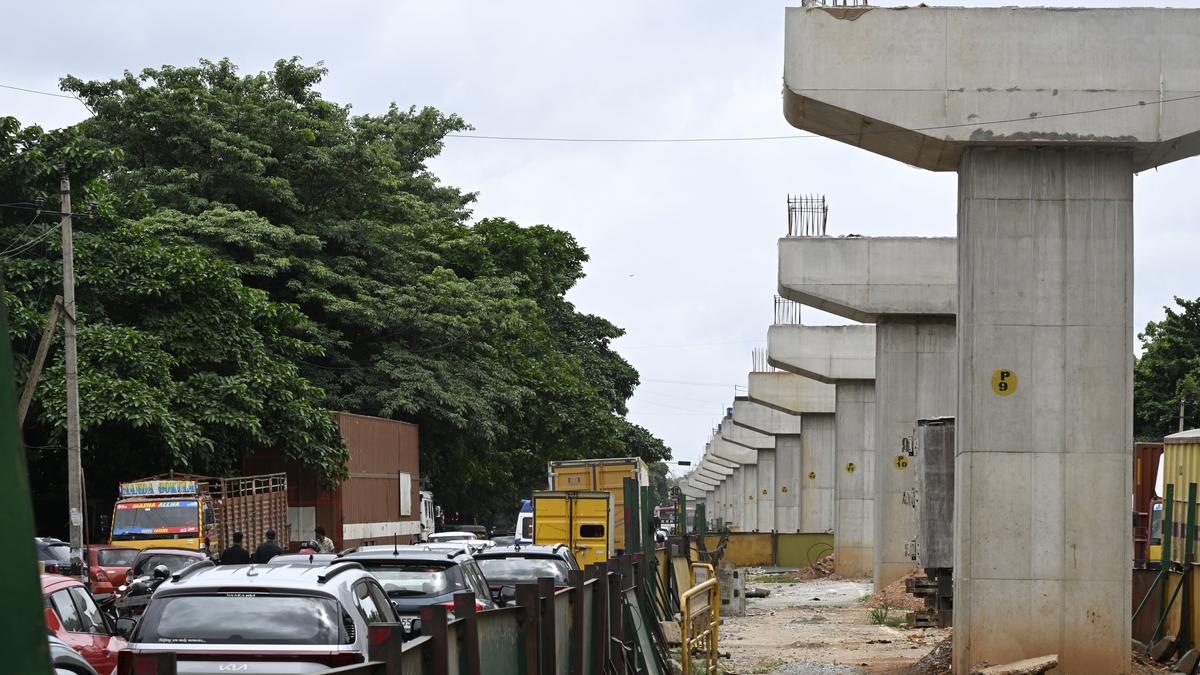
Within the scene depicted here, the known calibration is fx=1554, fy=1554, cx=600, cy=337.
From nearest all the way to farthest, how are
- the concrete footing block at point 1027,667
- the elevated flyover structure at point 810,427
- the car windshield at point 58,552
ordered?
1. the concrete footing block at point 1027,667
2. the car windshield at point 58,552
3. the elevated flyover structure at point 810,427

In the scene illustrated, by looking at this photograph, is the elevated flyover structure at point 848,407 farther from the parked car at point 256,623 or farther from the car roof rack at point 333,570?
the parked car at point 256,623

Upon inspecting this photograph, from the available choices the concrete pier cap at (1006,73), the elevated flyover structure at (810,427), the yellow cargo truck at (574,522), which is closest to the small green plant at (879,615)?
the yellow cargo truck at (574,522)

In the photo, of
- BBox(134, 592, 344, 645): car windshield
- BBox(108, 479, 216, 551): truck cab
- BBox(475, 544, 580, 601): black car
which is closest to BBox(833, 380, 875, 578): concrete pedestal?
BBox(108, 479, 216, 551): truck cab

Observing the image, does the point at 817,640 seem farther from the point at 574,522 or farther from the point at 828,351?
the point at 828,351

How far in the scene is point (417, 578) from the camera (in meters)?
14.6

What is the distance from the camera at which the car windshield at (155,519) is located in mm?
30547

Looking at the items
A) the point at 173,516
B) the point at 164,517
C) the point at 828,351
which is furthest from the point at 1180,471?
the point at 828,351

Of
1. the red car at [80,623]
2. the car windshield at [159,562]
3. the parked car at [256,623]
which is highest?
the parked car at [256,623]

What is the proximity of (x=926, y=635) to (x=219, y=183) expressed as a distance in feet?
87.0

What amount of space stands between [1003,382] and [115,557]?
16996 millimetres

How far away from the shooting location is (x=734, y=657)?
22281mm

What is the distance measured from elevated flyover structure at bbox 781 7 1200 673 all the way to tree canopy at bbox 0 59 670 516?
2029 centimetres

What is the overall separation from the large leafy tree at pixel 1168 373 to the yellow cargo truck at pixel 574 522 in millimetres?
38458

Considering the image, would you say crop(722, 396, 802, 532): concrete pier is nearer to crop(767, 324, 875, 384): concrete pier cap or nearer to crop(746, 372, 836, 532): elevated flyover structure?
crop(746, 372, 836, 532): elevated flyover structure
